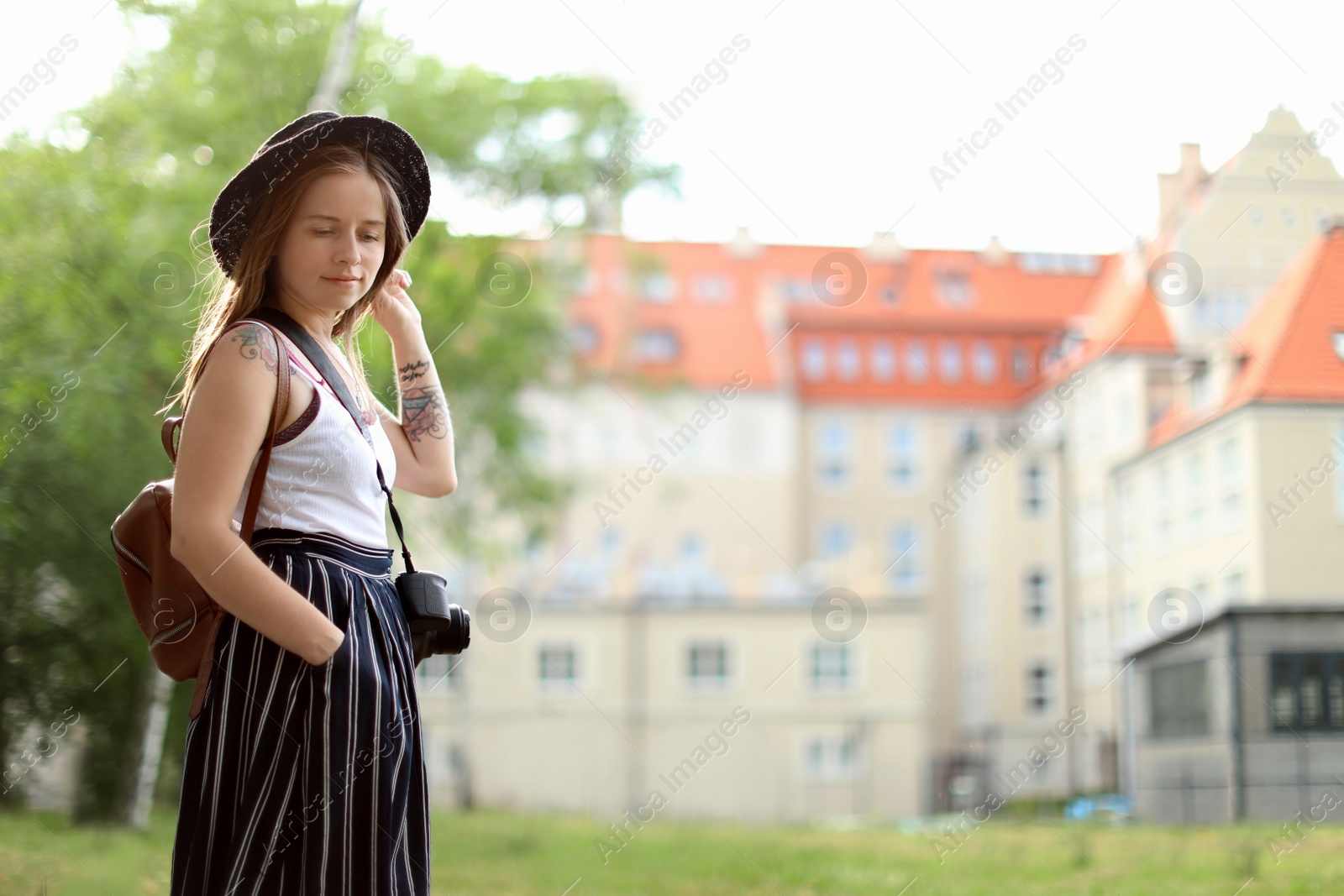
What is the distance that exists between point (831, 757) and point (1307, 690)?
61.2ft

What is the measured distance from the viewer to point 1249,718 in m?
8.41

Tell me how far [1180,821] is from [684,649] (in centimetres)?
1700

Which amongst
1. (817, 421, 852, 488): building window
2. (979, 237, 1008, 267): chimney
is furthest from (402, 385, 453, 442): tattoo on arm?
(979, 237, 1008, 267): chimney

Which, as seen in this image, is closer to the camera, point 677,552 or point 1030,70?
point 1030,70

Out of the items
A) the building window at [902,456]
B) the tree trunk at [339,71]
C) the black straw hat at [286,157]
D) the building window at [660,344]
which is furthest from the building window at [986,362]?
the black straw hat at [286,157]

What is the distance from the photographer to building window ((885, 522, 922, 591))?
3303cm

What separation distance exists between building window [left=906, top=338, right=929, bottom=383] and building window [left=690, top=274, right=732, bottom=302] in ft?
16.1

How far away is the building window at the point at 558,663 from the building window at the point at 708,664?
85.4 inches

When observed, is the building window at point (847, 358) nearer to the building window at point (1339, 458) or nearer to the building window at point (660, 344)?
the building window at point (660, 344)

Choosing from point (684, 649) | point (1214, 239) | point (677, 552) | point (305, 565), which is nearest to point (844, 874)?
point (305, 565)

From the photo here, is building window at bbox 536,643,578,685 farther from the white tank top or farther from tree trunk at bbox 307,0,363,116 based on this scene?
the white tank top

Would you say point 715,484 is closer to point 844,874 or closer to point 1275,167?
point 1275,167

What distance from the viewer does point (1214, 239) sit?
10.1 m

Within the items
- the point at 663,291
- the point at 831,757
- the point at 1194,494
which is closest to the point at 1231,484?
the point at 1194,494
